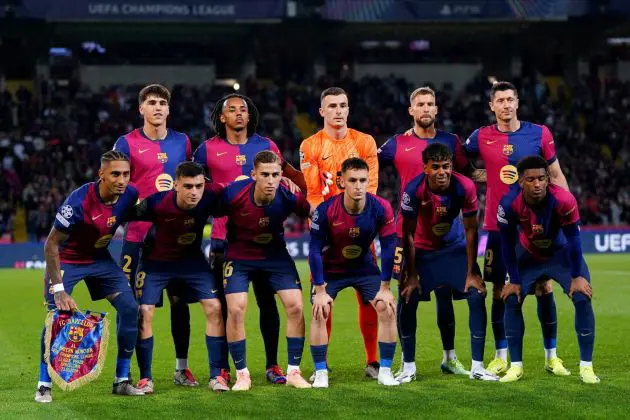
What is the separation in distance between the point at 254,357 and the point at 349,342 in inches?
61.7

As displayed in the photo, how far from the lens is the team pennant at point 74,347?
8891 mm

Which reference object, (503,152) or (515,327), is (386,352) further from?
(503,152)

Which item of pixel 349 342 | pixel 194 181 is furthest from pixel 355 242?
pixel 349 342

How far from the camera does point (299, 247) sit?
27453 millimetres

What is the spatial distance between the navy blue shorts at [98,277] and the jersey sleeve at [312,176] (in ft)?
6.65

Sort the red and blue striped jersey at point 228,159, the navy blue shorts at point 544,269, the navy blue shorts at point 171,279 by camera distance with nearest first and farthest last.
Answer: the navy blue shorts at point 171,279
the navy blue shorts at point 544,269
the red and blue striped jersey at point 228,159

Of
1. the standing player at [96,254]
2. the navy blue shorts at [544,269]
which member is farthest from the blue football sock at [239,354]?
the navy blue shorts at [544,269]

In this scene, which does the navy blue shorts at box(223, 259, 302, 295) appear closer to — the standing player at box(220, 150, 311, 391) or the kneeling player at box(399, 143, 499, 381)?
the standing player at box(220, 150, 311, 391)

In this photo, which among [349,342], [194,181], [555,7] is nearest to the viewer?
[194,181]

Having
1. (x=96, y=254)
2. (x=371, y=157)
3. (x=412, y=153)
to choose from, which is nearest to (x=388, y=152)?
(x=371, y=157)

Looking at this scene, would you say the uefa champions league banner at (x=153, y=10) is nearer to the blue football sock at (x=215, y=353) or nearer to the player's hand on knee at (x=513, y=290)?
the blue football sock at (x=215, y=353)

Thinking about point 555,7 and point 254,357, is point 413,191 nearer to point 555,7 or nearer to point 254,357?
point 254,357

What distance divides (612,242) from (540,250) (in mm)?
20621

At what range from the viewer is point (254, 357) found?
38.1 ft
